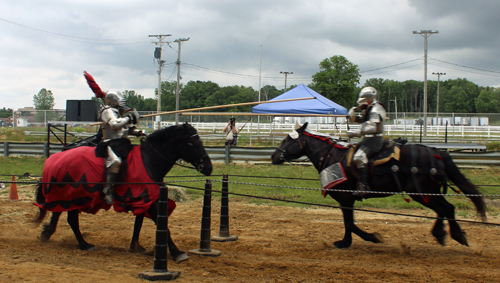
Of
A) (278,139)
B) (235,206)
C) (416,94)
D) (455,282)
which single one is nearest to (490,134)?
(278,139)

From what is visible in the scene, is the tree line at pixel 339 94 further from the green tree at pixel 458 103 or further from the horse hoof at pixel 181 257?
the horse hoof at pixel 181 257

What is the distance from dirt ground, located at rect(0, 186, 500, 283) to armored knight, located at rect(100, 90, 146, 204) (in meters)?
1.19

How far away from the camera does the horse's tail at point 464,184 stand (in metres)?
6.25

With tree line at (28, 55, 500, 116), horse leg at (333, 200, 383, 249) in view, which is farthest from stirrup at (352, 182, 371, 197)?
→ tree line at (28, 55, 500, 116)

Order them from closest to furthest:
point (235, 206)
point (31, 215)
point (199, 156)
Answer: point (199, 156) → point (31, 215) → point (235, 206)

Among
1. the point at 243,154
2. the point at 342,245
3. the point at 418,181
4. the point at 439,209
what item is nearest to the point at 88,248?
the point at 342,245

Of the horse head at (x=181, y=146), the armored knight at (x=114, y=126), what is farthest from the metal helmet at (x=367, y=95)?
the armored knight at (x=114, y=126)

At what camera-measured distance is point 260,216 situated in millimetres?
9312

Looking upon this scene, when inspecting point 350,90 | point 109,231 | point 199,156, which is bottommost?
point 109,231

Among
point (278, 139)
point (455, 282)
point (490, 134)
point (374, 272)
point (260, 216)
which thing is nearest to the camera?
point (455, 282)

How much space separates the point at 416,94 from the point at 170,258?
385 ft

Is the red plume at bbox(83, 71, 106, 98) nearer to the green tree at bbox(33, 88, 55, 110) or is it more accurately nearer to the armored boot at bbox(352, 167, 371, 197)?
the armored boot at bbox(352, 167, 371, 197)

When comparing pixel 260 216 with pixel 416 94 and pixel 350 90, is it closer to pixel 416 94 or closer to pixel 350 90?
pixel 350 90

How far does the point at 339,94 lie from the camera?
201 feet
